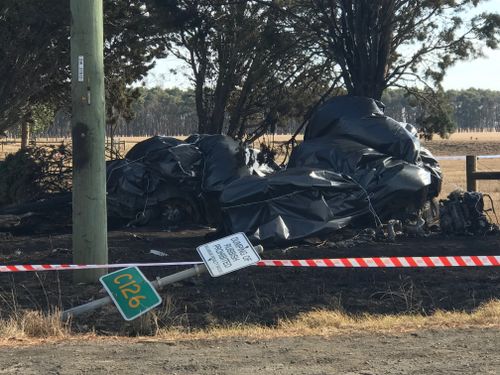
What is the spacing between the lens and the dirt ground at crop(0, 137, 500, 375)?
15.8ft

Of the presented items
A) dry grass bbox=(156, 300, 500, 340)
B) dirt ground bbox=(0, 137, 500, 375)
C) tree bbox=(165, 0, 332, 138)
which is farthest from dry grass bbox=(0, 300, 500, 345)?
tree bbox=(165, 0, 332, 138)

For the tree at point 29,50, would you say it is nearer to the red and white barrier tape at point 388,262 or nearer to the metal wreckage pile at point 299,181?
the metal wreckage pile at point 299,181

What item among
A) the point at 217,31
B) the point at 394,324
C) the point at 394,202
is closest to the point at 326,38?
the point at 217,31

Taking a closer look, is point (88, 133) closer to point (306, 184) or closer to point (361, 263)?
point (361, 263)

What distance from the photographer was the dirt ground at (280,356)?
184 inches

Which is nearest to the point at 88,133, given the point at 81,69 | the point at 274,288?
the point at 81,69

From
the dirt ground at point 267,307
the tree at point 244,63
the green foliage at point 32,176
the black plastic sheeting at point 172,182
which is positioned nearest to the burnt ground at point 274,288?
the dirt ground at point 267,307

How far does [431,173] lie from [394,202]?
1.39 metres

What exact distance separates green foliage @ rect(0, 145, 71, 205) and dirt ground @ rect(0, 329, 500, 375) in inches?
338

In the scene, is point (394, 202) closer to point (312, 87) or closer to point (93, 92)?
point (93, 92)

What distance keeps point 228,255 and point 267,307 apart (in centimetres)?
94

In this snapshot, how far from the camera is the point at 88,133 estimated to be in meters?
7.25

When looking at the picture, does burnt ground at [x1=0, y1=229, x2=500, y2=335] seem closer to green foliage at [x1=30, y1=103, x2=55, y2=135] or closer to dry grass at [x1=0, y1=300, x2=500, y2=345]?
dry grass at [x1=0, y1=300, x2=500, y2=345]

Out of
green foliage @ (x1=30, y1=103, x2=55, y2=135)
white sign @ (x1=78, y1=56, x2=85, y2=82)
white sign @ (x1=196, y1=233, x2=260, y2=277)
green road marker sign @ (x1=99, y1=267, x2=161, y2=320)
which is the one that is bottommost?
green road marker sign @ (x1=99, y1=267, x2=161, y2=320)
